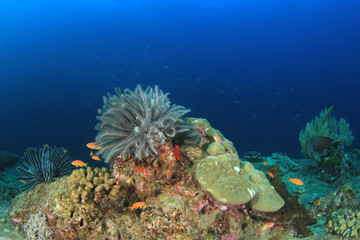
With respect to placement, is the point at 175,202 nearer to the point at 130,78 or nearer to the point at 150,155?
the point at 150,155

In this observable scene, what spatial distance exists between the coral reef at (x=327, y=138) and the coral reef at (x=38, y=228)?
34.2 ft

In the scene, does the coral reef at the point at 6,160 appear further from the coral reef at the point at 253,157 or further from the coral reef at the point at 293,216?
the coral reef at the point at 293,216

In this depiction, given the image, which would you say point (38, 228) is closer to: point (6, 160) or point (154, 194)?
point (154, 194)

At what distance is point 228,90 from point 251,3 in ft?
230

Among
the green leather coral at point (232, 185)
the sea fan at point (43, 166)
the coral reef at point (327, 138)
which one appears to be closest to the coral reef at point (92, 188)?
the sea fan at point (43, 166)

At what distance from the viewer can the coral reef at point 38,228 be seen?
4.09 meters

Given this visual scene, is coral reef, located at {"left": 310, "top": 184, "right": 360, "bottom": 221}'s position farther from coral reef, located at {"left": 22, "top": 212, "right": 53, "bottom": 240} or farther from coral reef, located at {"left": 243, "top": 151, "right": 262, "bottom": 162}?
coral reef, located at {"left": 22, "top": 212, "right": 53, "bottom": 240}

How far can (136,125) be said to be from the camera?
14.3 feet

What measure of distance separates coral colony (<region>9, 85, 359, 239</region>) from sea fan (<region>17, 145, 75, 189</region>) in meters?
0.08

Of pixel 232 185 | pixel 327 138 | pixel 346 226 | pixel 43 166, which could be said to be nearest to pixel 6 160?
pixel 43 166

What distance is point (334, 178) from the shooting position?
8523mm

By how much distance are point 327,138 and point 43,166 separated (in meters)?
11.4

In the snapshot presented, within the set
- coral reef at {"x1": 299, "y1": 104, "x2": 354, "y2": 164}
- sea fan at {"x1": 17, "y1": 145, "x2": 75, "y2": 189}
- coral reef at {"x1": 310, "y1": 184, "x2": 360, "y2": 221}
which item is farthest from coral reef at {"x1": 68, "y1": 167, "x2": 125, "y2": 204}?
coral reef at {"x1": 299, "y1": 104, "x2": 354, "y2": 164}

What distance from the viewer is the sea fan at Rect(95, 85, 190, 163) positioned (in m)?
3.88
